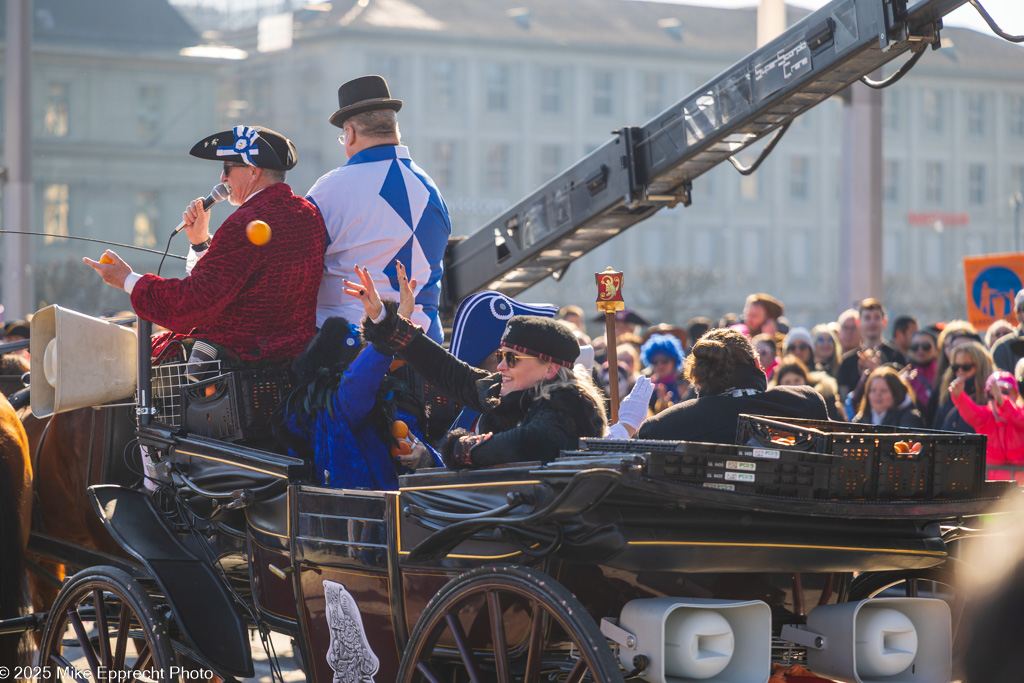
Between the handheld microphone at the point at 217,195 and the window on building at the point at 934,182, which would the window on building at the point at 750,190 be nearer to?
the window on building at the point at 934,182

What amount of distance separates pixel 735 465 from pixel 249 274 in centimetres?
196

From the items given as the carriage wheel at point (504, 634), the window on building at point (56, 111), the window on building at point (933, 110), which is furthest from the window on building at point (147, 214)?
the carriage wheel at point (504, 634)

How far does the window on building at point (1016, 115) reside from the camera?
58156 mm

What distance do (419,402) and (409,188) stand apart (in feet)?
2.77

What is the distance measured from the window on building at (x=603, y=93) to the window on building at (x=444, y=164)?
6.91 metres

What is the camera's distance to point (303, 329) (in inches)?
180

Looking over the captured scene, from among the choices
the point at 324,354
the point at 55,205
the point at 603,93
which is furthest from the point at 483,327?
the point at 603,93

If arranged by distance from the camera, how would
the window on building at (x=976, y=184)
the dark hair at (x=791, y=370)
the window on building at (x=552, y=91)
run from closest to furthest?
the dark hair at (x=791, y=370)
the window on building at (x=552, y=91)
the window on building at (x=976, y=184)

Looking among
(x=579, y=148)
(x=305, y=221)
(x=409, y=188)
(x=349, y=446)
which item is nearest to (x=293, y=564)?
(x=349, y=446)

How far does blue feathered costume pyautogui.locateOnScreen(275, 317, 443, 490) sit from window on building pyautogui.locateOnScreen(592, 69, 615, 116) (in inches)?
2059

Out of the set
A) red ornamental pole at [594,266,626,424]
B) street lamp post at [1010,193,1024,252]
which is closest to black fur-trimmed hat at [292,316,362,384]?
red ornamental pole at [594,266,626,424]

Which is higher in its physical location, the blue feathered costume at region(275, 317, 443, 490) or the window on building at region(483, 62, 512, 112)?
the window on building at region(483, 62, 512, 112)

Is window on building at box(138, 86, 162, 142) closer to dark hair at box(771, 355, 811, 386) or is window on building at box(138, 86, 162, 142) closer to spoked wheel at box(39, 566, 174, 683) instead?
dark hair at box(771, 355, 811, 386)

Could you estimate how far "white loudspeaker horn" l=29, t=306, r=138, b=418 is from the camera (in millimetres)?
4574
